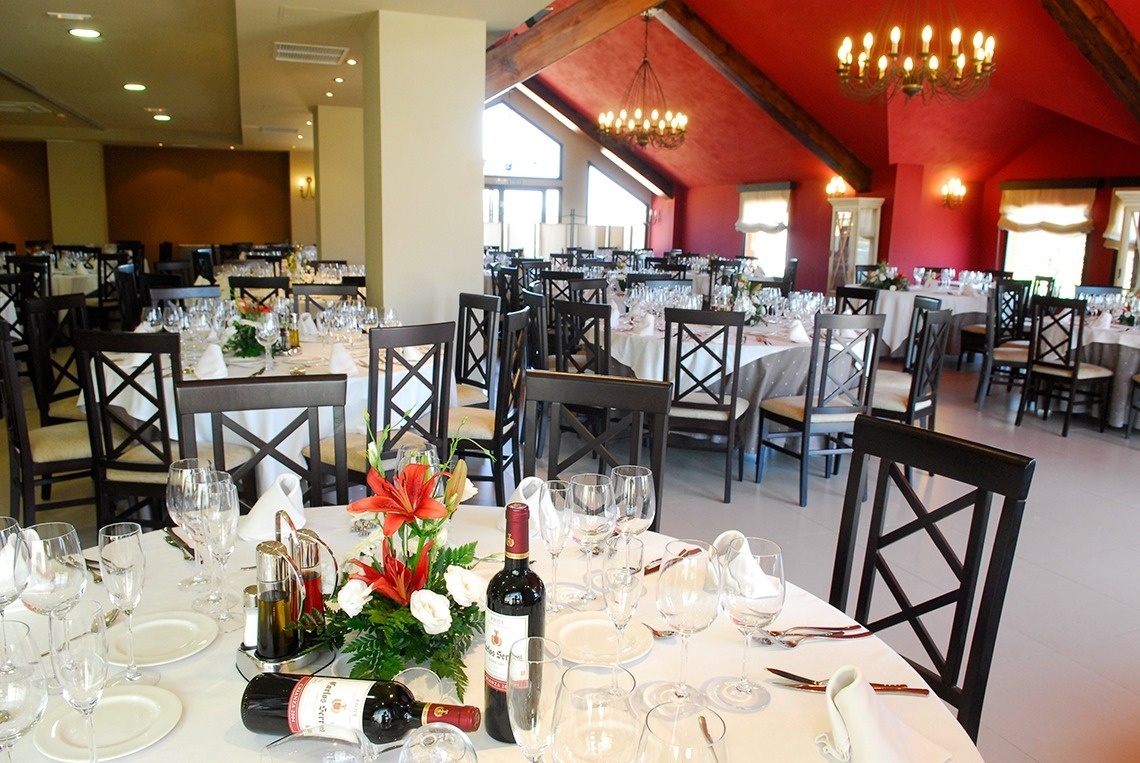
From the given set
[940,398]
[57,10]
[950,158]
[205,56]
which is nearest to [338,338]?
[57,10]

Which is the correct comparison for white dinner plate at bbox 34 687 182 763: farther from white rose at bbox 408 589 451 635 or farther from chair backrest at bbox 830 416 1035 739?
chair backrest at bbox 830 416 1035 739

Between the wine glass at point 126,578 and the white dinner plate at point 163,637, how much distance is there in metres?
0.02

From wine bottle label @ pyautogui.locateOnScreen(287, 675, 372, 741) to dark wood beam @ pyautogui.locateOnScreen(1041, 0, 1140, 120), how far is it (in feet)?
30.0

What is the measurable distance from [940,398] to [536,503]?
21.1ft

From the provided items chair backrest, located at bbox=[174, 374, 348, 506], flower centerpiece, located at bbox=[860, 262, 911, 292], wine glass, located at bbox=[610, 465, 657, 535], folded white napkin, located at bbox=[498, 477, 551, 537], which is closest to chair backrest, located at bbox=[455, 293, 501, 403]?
chair backrest, located at bbox=[174, 374, 348, 506]

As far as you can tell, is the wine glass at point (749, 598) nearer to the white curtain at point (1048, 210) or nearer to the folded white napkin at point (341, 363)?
the folded white napkin at point (341, 363)

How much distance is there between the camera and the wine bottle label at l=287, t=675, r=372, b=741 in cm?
102

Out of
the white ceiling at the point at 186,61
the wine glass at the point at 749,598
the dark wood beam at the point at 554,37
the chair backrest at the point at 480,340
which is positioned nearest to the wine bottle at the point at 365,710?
the wine glass at the point at 749,598

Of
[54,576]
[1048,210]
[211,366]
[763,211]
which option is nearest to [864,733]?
[54,576]

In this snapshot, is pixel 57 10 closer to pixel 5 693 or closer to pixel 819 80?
pixel 5 693

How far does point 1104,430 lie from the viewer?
6223mm

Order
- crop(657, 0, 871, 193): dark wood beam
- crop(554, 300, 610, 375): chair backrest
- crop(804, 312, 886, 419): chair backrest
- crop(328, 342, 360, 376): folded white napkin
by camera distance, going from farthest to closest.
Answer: crop(657, 0, 871, 193): dark wood beam < crop(554, 300, 610, 375): chair backrest < crop(804, 312, 886, 419): chair backrest < crop(328, 342, 360, 376): folded white napkin

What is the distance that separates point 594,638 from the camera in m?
1.40

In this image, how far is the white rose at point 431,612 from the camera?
3.74ft
